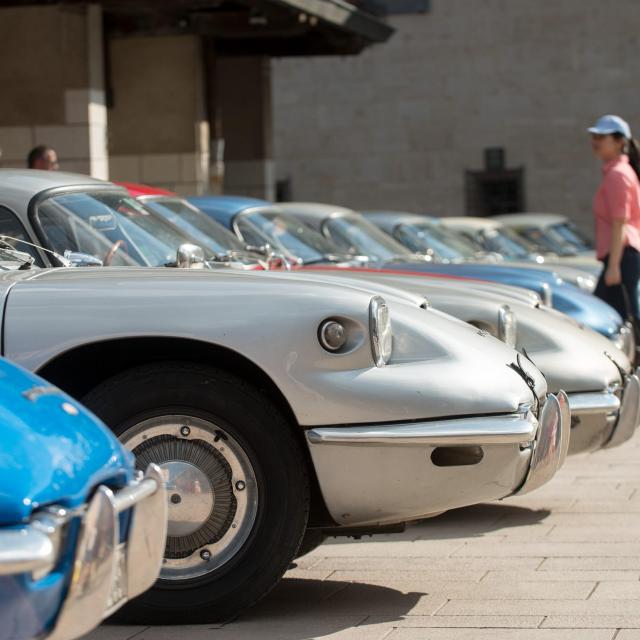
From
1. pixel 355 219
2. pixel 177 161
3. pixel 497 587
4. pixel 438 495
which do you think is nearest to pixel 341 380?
pixel 438 495

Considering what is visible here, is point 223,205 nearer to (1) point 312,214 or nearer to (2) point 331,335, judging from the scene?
(1) point 312,214

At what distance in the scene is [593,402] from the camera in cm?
651

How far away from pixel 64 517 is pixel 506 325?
374 cm

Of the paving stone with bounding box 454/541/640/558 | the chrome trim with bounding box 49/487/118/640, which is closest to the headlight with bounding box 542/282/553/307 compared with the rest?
the paving stone with bounding box 454/541/640/558

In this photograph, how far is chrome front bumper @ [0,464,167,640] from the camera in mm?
2867

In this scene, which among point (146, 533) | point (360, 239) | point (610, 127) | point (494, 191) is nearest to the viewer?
point (146, 533)

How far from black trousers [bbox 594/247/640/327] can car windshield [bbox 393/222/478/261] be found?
487 cm

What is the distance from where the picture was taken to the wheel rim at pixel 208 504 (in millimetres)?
4457

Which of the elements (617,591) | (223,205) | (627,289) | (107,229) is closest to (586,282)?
(627,289)

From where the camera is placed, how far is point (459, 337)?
15.7ft

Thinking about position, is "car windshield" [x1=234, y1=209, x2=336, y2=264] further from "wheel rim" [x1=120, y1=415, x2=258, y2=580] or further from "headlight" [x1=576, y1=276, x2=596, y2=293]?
"wheel rim" [x1=120, y1=415, x2=258, y2=580]

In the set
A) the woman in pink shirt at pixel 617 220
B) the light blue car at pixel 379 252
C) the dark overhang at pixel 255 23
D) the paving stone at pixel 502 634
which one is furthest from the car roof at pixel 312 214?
the paving stone at pixel 502 634

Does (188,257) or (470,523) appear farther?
(470,523)

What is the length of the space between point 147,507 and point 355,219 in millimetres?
9517
